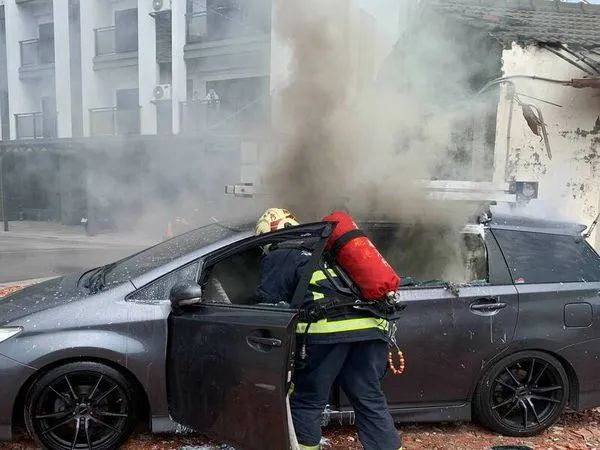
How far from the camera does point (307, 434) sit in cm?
230

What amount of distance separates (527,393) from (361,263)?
1.59 m

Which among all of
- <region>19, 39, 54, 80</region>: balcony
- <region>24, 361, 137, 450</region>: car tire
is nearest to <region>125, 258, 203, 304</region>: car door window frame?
<region>24, 361, 137, 450</region>: car tire

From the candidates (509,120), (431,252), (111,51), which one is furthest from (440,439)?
(111,51)

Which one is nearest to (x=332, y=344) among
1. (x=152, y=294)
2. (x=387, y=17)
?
(x=152, y=294)

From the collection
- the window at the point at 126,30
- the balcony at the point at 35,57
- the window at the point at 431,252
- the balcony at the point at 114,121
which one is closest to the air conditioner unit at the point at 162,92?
the balcony at the point at 114,121

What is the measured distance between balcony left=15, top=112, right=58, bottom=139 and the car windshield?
10776 mm

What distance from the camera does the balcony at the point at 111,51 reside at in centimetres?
897

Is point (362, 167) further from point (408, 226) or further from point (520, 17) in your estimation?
point (520, 17)

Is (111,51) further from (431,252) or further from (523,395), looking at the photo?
(523,395)

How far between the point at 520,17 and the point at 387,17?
3.50 metres

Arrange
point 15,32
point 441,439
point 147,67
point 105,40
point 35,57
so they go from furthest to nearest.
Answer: point 147,67, point 105,40, point 35,57, point 15,32, point 441,439

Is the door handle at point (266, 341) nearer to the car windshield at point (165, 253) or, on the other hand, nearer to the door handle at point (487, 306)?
the car windshield at point (165, 253)

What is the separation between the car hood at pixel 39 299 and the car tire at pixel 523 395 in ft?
7.88

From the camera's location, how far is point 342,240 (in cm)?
230
